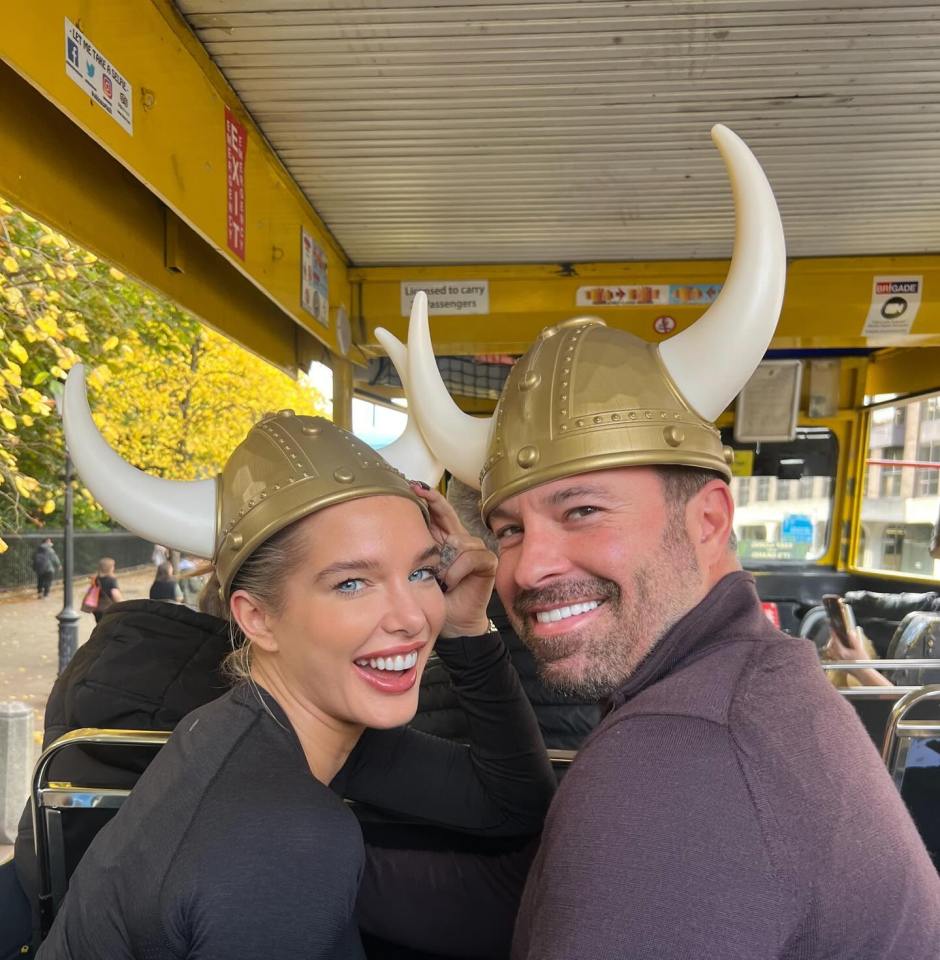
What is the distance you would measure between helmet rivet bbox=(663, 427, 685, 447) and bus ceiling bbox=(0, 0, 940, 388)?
148cm

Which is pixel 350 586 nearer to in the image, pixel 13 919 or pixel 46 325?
pixel 13 919

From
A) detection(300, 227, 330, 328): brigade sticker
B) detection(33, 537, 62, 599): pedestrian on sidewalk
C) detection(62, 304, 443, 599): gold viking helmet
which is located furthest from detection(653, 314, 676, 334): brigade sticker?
detection(33, 537, 62, 599): pedestrian on sidewalk

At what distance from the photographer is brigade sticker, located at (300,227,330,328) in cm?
389

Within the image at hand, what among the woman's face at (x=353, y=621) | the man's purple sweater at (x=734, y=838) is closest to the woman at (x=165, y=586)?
the woman's face at (x=353, y=621)

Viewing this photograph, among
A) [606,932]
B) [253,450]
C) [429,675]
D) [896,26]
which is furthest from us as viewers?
[429,675]

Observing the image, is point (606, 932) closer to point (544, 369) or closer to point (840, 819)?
point (840, 819)

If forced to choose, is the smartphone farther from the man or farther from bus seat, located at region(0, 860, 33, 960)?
bus seat, located at region(0, 860, 33, 960)

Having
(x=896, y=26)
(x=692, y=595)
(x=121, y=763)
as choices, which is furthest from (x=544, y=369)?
(x=896, y=26)

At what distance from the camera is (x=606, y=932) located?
0.98 m

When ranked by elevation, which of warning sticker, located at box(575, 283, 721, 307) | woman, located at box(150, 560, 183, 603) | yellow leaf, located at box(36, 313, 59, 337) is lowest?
woman, located at box(150, 560, 183, 603)

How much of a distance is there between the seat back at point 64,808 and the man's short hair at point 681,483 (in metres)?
1.35

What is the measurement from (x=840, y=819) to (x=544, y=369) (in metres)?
1.00

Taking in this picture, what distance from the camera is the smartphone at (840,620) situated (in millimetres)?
4074

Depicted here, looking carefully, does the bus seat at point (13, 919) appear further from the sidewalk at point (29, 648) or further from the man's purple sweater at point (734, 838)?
the sidewalk at point (29, 648)
